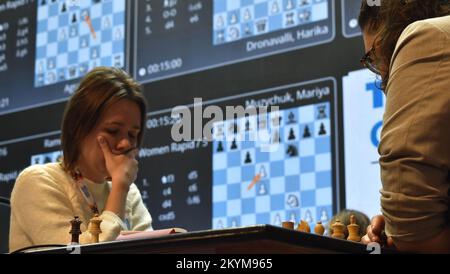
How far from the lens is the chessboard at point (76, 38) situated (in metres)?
4.41

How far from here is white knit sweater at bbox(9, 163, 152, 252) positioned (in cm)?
218

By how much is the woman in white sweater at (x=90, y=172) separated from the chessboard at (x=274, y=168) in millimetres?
983

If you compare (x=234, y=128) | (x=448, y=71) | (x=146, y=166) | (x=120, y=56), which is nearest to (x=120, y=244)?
(x=448, y=71)

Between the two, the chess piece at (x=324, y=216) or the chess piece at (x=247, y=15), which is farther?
the chess piece at (x=247, y=15)

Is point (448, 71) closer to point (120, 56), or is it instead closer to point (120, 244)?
point (120, 244)

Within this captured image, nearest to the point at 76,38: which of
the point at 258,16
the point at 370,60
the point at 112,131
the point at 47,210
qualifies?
the point at 258,16

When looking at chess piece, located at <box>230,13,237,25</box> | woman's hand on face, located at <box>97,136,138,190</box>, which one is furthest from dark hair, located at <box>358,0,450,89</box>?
chess piece, located at <box>230,13,237,25</box>

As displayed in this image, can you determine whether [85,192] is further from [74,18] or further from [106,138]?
[74,18]

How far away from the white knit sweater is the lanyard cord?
0.04 ft

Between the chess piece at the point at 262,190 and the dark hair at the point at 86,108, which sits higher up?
the dark hair at the point at 86,108

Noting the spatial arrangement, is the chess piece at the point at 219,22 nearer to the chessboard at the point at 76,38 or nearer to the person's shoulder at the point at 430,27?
the chessboard at the point at 76,38

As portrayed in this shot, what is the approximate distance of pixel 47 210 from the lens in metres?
2.23

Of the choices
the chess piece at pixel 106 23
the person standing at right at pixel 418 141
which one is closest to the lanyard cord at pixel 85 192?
the person standing at right at pixel 418 141

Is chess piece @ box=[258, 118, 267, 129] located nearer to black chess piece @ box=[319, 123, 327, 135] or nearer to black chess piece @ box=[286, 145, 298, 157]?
black chess piece @ box=[286, 145, 298, 157]
